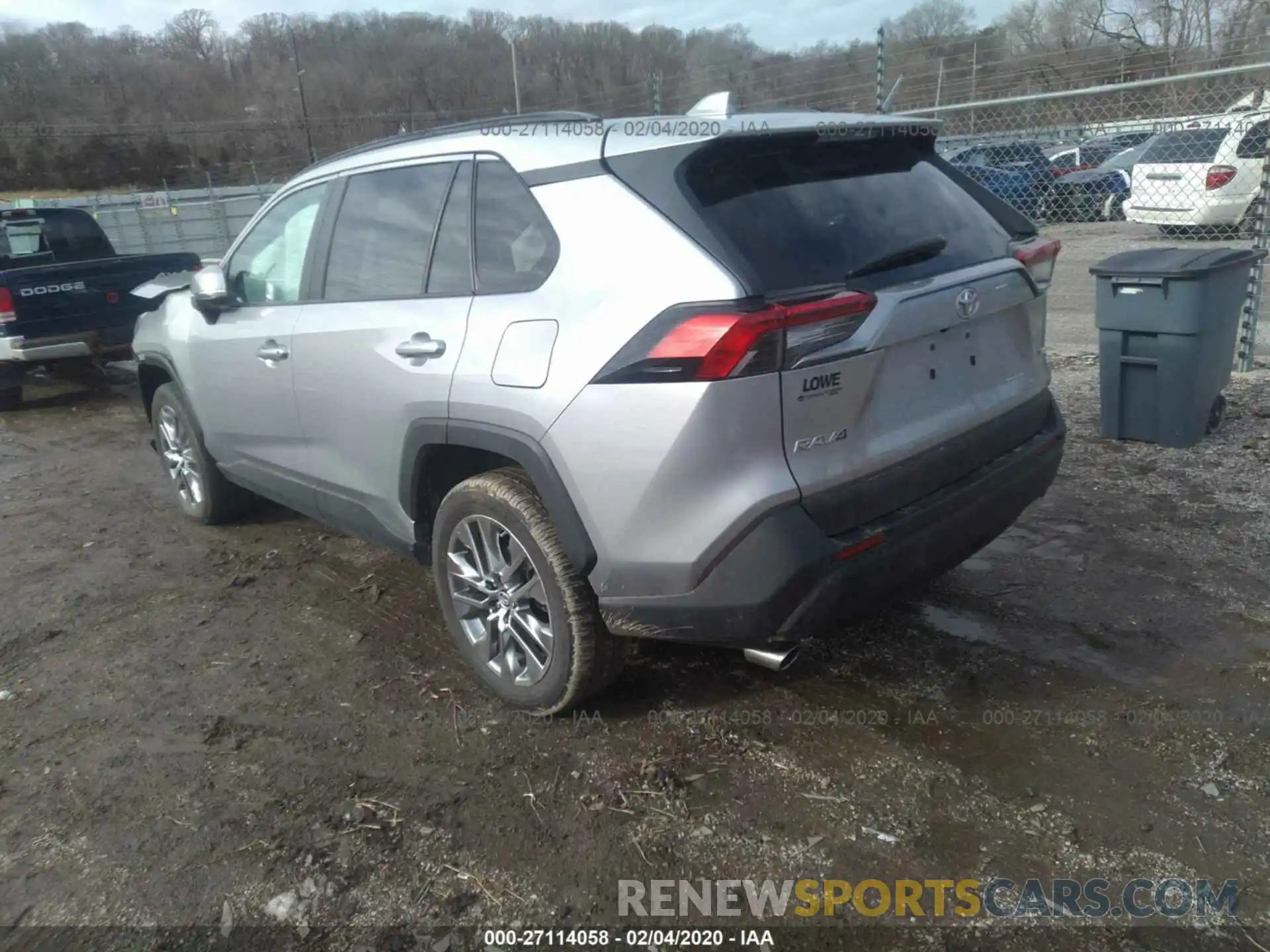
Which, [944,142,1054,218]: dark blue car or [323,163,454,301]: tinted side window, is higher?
[323,163,454,301]: tinted side window

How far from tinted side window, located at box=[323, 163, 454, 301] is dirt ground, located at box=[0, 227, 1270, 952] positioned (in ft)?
4.61

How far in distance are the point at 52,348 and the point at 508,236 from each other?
6985 mm

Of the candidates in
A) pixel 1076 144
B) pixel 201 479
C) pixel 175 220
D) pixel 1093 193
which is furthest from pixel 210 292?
pixel 175 220

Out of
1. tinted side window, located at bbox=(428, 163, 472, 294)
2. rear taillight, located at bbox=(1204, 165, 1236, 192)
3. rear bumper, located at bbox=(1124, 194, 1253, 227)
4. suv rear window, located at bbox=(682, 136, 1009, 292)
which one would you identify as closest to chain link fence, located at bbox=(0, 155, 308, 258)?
rear bumper, located at bbox=(1124, 194, 1253, 227)

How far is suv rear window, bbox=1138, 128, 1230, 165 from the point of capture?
1337 cm

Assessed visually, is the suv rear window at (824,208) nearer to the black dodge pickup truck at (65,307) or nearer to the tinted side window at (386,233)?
the tinted side window at (386,233)

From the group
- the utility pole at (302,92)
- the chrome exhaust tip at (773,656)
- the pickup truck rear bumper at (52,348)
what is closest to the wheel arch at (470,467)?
the chrome exhaust tip at (773,656)

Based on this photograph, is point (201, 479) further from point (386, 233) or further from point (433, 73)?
point (433, 73)

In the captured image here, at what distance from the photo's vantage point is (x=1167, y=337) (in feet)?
17.3

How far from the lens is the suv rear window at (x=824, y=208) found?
2.56 meters

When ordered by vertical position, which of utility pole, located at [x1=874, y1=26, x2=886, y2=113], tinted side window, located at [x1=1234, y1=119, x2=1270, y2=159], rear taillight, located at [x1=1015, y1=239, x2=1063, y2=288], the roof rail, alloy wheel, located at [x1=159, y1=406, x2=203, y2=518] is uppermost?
utility pole, located at [x1=874, y1=26, x2=886, y2=113]

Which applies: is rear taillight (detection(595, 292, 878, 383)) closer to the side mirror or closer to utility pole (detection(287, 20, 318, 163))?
the side mirror

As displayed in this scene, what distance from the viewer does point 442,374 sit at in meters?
3.06

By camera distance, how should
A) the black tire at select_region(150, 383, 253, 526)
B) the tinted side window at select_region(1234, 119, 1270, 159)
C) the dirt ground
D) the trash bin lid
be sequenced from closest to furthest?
the dirt ground < the black tire at select_region(150, 383, 253, 526) < the trash bin lid < the tinted side window at select_region(1234, 119, 1270, 159)
